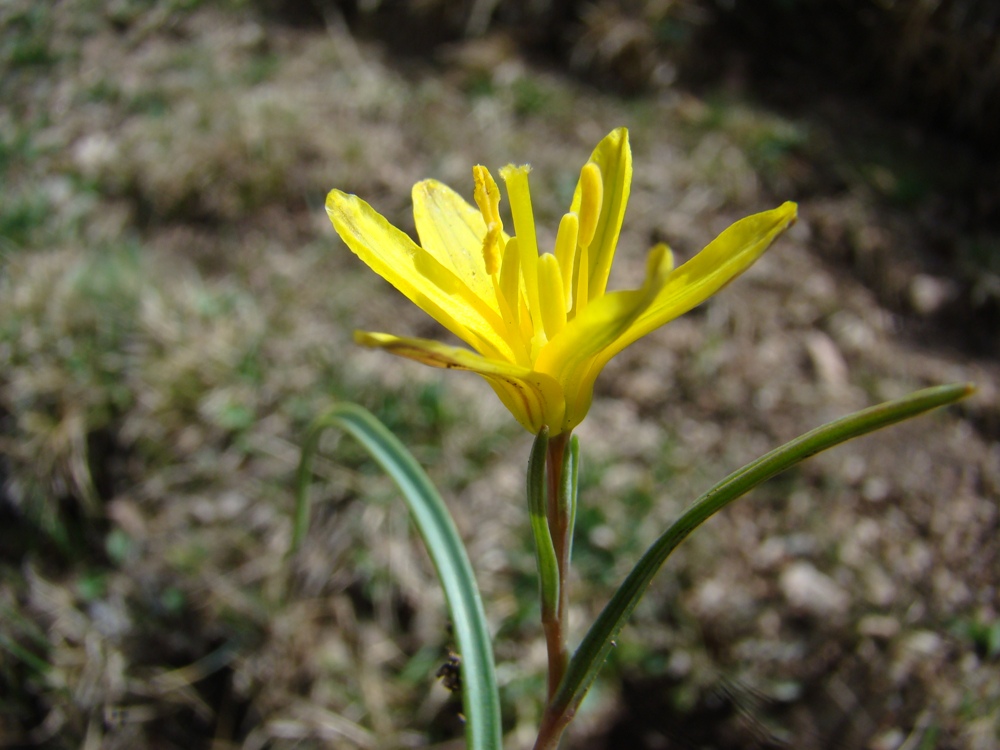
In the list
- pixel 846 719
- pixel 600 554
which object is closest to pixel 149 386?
pixel 600 554

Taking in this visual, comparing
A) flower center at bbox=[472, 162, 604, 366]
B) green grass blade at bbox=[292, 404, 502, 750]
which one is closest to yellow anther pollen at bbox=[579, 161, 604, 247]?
flower center at bbox=[472, 162, 604, 366]

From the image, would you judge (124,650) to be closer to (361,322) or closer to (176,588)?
(176,588)

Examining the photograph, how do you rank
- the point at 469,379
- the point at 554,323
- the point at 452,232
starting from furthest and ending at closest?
the point at 469,379 < the point at 452,232 < the point at 554,323

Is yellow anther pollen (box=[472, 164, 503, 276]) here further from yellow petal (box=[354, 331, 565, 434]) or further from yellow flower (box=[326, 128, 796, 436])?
yellow petal (box=[354, 331, 565, 434])

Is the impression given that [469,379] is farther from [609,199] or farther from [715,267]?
[715,267]

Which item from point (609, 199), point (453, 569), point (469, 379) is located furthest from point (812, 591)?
point (609, 199)

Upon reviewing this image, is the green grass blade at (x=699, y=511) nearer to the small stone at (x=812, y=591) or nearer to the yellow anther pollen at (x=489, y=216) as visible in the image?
the yellow anther pollen at (x=489, y=216)

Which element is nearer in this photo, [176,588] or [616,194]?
[616,194]
